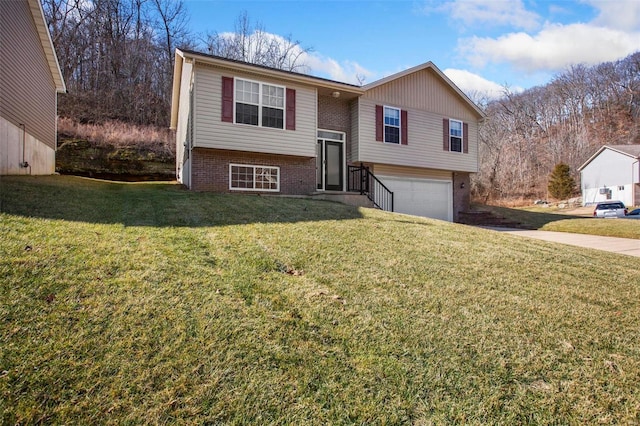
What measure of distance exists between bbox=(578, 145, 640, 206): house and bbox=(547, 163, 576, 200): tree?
3291 millimetres

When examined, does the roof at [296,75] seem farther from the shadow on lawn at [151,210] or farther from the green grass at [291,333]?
the green grass at [291,333]

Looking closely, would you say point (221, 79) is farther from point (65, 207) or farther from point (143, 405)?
point (143, 405)

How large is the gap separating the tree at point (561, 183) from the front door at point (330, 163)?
32188mm

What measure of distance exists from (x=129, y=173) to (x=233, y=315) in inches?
737

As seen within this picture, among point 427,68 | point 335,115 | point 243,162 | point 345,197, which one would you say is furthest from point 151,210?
point 427,68

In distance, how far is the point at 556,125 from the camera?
52219mm

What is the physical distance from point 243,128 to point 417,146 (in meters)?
7.64

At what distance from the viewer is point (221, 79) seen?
11.0 meters

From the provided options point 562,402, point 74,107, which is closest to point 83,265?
point 562,402

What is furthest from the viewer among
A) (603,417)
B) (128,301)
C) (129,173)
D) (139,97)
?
(139,97)

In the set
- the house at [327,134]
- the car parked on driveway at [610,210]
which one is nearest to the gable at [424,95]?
the house at [327,134]

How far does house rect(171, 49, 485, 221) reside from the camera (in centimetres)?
1114

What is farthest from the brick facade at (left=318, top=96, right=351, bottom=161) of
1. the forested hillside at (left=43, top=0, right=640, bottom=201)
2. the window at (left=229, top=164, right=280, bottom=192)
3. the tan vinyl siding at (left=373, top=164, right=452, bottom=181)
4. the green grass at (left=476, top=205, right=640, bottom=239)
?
the forested hillside at (left=43, top=0, right=640, bottom=201)

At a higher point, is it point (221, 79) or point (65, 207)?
point (221, 79)
